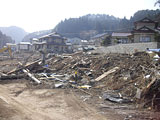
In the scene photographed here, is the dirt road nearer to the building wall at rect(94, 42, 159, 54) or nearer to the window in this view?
the building wall at rect(94, 42, 159, 54)

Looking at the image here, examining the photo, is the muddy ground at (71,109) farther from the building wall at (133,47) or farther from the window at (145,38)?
the window at (145,38)

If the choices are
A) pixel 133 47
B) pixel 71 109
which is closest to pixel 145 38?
pixel 133 47

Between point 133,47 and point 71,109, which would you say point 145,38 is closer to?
point 133,47

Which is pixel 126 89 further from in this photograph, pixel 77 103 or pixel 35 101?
pixel 35 101

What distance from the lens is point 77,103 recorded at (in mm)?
5750

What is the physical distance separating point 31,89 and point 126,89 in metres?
5.24

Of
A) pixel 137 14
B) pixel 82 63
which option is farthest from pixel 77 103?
pixel 137 14

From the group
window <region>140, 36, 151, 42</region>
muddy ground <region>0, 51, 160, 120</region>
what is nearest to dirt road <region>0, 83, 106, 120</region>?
muddy ground <region>0, 51, 160, 120</region>

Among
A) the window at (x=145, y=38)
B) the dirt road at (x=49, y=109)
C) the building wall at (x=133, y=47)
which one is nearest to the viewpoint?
the dirt road at (x=49, y=109)

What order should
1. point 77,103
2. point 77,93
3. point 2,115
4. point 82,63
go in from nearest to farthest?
point 2,115
point 77,103
point 77,93
point 82,63

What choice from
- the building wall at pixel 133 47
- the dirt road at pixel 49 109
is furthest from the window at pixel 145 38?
the dirt road at pixel 49 109

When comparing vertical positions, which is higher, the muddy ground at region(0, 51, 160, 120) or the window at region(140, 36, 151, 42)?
the window at region(140, 36, 151, 42)

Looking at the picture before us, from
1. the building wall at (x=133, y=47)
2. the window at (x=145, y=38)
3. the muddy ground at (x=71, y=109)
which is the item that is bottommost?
the muddy ground at (x=71, y=109)

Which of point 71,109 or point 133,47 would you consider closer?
point 71,109
